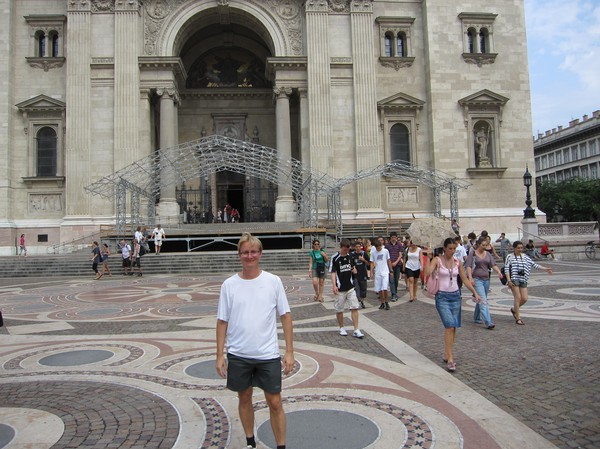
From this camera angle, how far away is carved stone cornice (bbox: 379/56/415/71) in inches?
1297

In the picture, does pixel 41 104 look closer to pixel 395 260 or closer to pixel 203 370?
pixel 395 260

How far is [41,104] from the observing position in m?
31.1

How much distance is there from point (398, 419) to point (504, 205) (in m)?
30.6

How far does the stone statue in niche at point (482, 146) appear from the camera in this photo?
32.6 metres

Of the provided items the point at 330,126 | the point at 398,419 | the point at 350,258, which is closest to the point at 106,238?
the point at 330,126

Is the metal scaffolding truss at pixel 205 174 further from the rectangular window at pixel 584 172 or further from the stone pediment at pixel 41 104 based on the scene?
the rectangular window at pixel 584 172

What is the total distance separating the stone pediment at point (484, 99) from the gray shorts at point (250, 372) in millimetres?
31650

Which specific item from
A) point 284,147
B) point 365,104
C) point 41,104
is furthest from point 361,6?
point 41,104

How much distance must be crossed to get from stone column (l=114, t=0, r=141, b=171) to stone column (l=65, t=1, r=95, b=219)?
1.69m

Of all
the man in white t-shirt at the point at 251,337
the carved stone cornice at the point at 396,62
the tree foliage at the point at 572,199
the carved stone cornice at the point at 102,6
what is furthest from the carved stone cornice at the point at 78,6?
the tree foliage at the point at 572,199

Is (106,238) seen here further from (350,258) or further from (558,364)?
(558,364)

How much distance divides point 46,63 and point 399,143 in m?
22.9

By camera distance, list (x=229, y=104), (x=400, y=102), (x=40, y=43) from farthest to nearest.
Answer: (x=229, y=104) → (x=400, y=102) → (x=40, y=43)

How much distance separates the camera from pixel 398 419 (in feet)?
15.8
